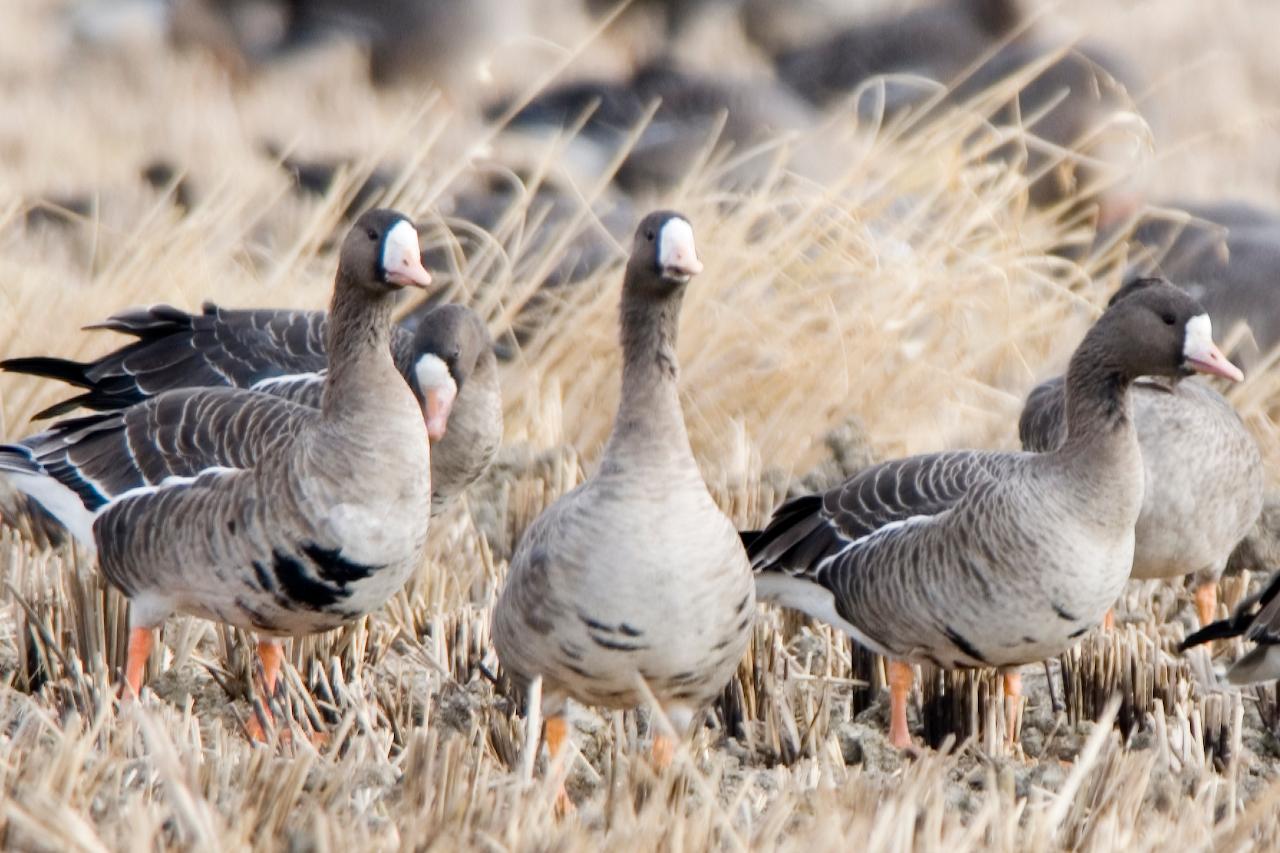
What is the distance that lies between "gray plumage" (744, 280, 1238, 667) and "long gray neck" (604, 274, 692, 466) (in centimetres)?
110

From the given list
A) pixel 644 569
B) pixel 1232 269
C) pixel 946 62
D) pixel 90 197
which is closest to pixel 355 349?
pixel 644 569

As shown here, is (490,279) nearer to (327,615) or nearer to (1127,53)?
(327,615)

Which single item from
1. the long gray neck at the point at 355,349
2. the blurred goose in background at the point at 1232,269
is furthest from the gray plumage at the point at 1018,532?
the blurred goose in background at the point at 1232,269

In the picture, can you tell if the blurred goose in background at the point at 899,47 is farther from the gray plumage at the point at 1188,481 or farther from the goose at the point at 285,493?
the goose at the point at 285,493

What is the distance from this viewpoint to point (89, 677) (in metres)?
4.67

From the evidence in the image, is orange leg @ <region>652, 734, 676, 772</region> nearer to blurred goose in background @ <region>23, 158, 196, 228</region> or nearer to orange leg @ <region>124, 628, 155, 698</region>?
orange leg @ <region>124, 628, 155, 698</region>

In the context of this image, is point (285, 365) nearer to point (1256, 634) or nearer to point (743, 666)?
point (743, 666)

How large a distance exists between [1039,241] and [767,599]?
3250 millimetres

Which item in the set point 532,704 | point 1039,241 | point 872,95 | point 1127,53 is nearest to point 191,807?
point 532,704

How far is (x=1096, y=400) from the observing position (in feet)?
17.2

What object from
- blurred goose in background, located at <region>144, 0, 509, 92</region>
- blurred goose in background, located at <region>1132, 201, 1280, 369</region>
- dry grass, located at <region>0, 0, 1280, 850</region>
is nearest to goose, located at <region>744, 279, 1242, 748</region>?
dry grass, located at <region>0, 0, 1280, 850</region>

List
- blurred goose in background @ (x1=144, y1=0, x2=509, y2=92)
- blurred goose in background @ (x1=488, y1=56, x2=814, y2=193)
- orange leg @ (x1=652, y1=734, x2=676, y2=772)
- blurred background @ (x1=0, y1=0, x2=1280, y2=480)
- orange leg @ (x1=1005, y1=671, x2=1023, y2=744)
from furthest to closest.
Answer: blurred goose in background @ (x1=144, y1=0, x2=509, y2=92)
blurred goose in background @ (x1=488, y1=56, x2=814, y2=193)
blurred background @ (x1=0, y1=0, x2=1280, y2=480)
orange leg @ (x1=1005, y1=671, x2=1023, y2=744)
orange leg @ (x1=652, y1=734, x2=676, y2=772)

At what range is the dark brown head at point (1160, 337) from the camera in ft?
17.1

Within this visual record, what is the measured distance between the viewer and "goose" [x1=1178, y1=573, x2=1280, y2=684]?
16.0 ft
